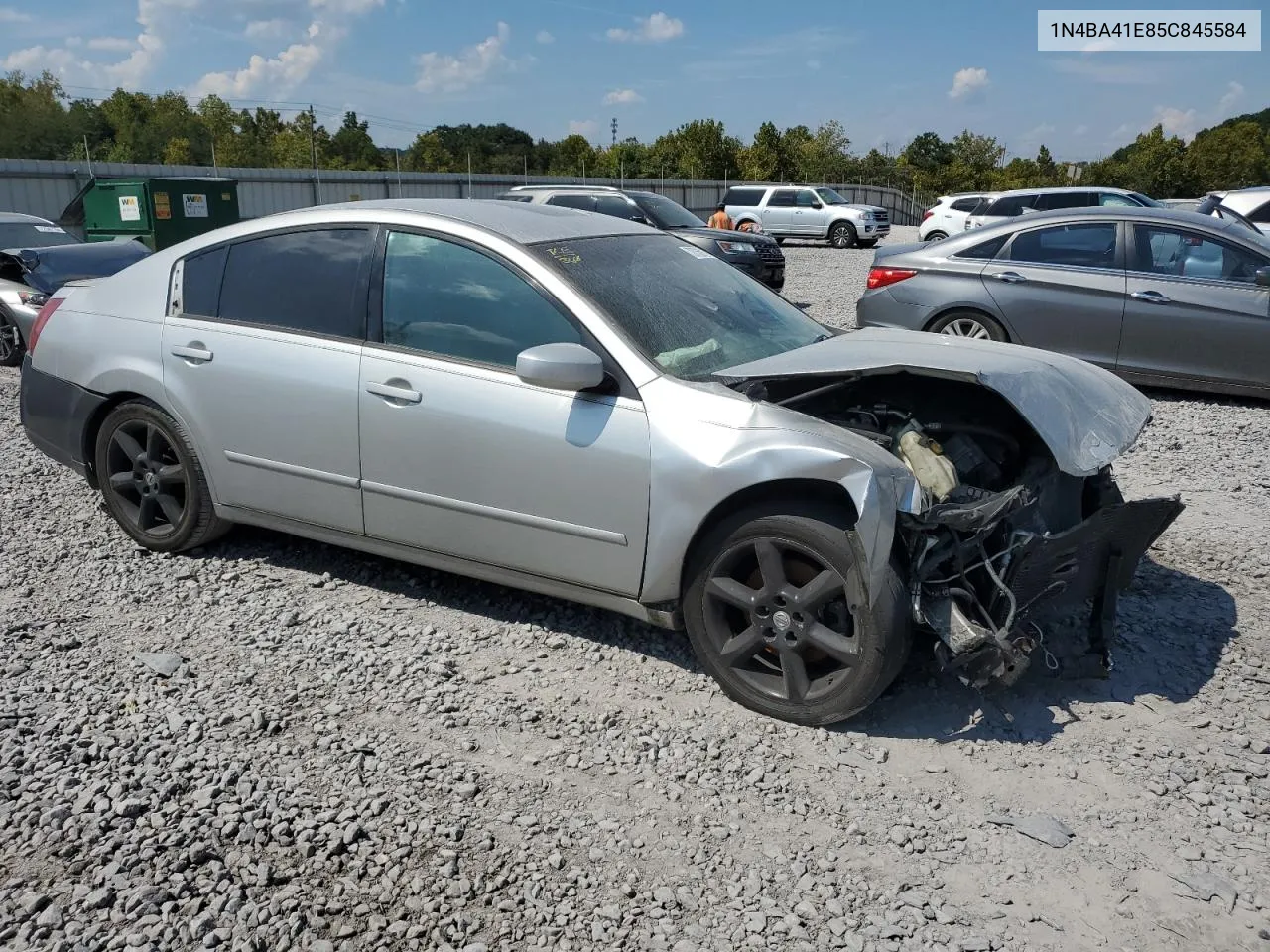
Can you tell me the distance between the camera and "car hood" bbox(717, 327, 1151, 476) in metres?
3.47

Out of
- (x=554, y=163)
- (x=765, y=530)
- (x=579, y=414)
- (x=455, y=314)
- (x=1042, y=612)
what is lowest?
(x=1042, y=612)

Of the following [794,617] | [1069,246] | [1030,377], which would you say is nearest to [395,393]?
[794,617]

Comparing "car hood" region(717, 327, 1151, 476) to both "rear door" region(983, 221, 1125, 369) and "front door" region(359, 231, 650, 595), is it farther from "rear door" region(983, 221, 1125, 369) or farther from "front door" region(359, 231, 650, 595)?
"rear door" region(983, 221, 1125, 369)

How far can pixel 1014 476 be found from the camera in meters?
3.83

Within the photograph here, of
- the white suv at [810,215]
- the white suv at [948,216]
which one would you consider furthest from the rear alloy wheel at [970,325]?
the white suv at [810,215]

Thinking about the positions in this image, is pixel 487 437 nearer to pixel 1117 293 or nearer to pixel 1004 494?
pixel 1004 494

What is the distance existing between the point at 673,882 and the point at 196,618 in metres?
2.56

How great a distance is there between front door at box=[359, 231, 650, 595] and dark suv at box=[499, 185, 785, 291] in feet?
38.9

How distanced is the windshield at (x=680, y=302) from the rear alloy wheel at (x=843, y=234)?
26134 mm

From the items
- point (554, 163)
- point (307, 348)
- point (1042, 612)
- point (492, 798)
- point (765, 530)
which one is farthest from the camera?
point (554, 163)

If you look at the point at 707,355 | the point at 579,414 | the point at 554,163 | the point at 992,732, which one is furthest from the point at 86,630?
the point at 554,163

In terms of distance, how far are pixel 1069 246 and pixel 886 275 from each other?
1.54 m

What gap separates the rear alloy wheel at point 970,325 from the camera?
8680 mm

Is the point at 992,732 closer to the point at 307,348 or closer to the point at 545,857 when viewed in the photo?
the point at 545,857
